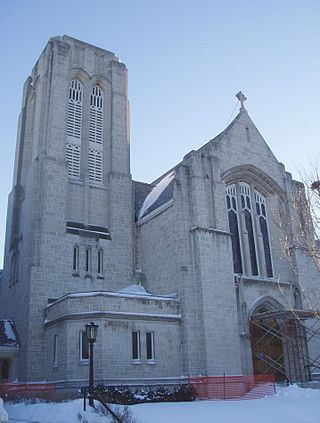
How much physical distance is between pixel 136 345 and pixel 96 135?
1623 cm

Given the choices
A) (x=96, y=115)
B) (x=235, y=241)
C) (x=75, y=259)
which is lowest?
(x=75, y=259)

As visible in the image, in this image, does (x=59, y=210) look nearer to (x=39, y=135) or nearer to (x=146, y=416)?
(x=39, y=135)

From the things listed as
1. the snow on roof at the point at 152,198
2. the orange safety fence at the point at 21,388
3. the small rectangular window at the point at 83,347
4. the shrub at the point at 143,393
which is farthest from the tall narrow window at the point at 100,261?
the shrub at the point at 143,393

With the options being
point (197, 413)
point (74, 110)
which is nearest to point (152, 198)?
point (74, 110)

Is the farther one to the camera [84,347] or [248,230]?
[248,230]

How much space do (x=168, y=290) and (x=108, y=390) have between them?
27.3 ft

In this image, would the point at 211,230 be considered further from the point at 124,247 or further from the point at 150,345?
the point at 150,345

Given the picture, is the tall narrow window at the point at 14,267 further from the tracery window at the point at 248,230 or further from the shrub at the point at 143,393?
the tracery window at the point at 248,230

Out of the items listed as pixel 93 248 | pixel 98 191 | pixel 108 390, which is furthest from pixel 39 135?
pixel 108 390

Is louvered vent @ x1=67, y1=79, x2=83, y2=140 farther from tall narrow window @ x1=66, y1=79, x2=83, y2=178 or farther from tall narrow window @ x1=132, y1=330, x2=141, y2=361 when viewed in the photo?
tall narrow window @ x1=132, y1=330, x2=141, y2=361

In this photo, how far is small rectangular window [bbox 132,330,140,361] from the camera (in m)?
22.4

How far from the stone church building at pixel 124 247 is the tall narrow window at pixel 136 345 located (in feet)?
0.34

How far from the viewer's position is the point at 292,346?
26562 millimetres

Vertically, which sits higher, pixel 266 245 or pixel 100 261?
pixel 266 245
